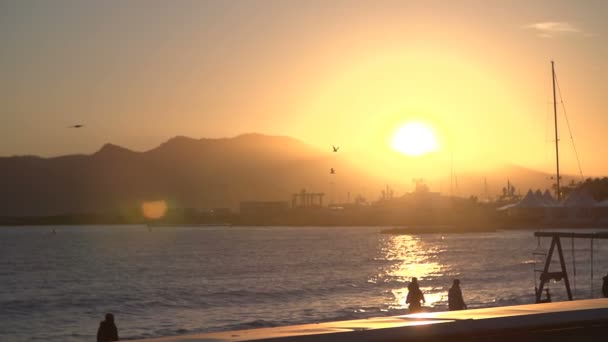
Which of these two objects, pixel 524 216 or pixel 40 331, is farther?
pixel 524 216

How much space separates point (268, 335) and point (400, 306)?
2912cm

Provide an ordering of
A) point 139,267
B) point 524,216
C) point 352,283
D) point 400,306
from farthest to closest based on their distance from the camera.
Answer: point 524,216
point 139,267
point 352,283
point 400,306

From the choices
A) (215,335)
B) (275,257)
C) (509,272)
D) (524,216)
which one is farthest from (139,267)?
(524,216)

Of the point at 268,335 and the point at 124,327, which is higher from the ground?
the point at 268,335

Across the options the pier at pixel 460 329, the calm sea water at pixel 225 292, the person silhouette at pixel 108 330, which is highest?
the pier at pixel 460 329

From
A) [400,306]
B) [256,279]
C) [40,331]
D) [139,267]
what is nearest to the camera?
[40,331]

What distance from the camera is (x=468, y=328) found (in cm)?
660

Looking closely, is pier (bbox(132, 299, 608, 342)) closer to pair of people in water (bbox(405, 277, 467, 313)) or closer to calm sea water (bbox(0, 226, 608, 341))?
pair of people in water (bbox(405, 277, 467, 313))

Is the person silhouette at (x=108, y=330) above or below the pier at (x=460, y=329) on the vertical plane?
below

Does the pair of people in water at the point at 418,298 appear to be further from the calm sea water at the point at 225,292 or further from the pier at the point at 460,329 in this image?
the pier at the point at 460,329

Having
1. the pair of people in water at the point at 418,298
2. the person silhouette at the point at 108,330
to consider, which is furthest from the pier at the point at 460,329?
the pair of people in water at the point at 418,298

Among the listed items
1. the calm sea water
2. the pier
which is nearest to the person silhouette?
the pier

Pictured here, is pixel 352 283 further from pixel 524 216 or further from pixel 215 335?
pixel 524 216

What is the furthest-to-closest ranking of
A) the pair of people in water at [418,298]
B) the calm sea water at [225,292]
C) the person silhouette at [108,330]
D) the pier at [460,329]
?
the calm sea water at [225,292]
the pair of people in water at [418,298]
the person silhouette at [108,330]
the pier at [460,329]
